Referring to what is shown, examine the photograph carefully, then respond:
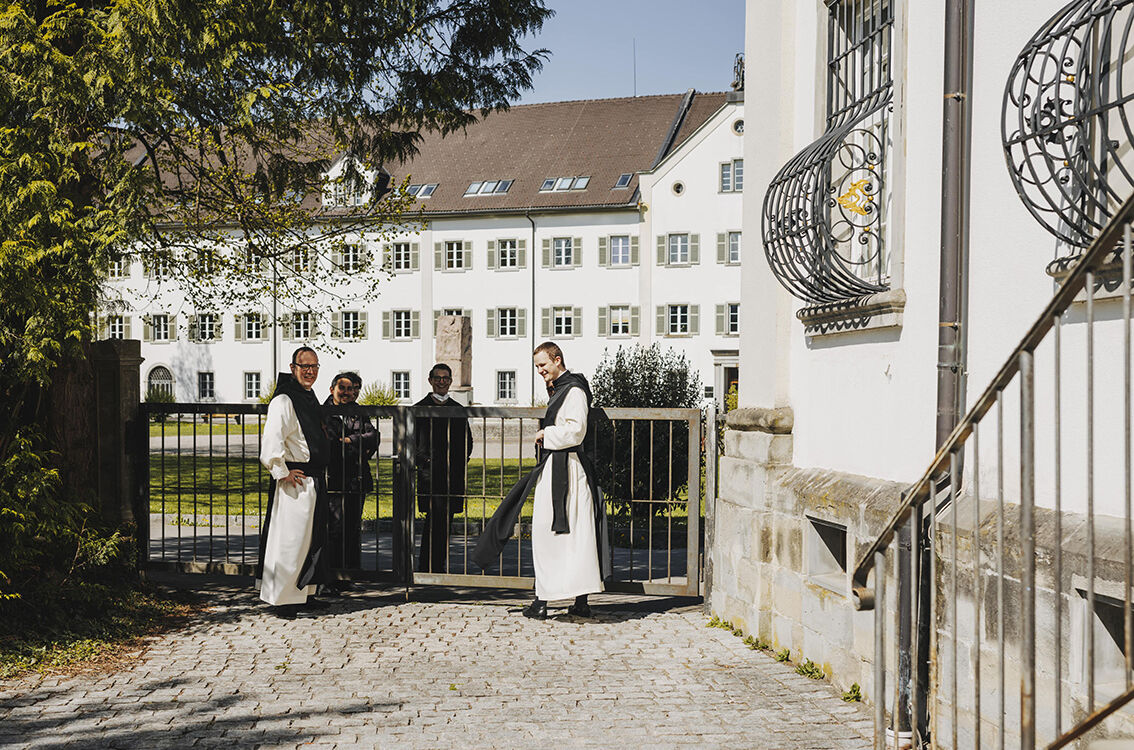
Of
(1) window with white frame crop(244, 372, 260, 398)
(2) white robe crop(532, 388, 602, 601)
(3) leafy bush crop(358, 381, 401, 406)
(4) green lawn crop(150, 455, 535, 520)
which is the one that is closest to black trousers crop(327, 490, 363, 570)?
(2) white robe crop(532, 388, 602, 601)

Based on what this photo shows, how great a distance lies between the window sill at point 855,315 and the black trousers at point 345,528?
411 cm

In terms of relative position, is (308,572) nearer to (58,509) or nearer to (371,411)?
(371,411)

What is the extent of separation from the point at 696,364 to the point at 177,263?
1526 inches

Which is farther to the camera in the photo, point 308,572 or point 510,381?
point 510,381

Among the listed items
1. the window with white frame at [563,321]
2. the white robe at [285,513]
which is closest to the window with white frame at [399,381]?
the window with white frame at [563,321]

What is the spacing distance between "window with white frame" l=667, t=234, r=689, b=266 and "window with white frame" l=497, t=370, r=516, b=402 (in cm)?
869

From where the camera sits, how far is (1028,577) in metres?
3.50

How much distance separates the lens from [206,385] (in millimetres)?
56625

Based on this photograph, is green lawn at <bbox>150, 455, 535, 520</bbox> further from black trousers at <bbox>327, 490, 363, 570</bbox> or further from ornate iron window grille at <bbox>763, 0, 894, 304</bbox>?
ornate iron window grille at <bbox>763, 0, 894, 304</bbox>

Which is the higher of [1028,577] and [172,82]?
[172,82]

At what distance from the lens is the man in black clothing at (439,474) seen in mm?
9844

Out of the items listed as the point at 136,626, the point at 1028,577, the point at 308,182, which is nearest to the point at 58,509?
the point at 136,626

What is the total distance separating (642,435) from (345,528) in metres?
5.27

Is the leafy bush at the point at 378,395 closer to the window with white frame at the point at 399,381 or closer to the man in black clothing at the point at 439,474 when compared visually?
the window with white frame at the point at 399,381
